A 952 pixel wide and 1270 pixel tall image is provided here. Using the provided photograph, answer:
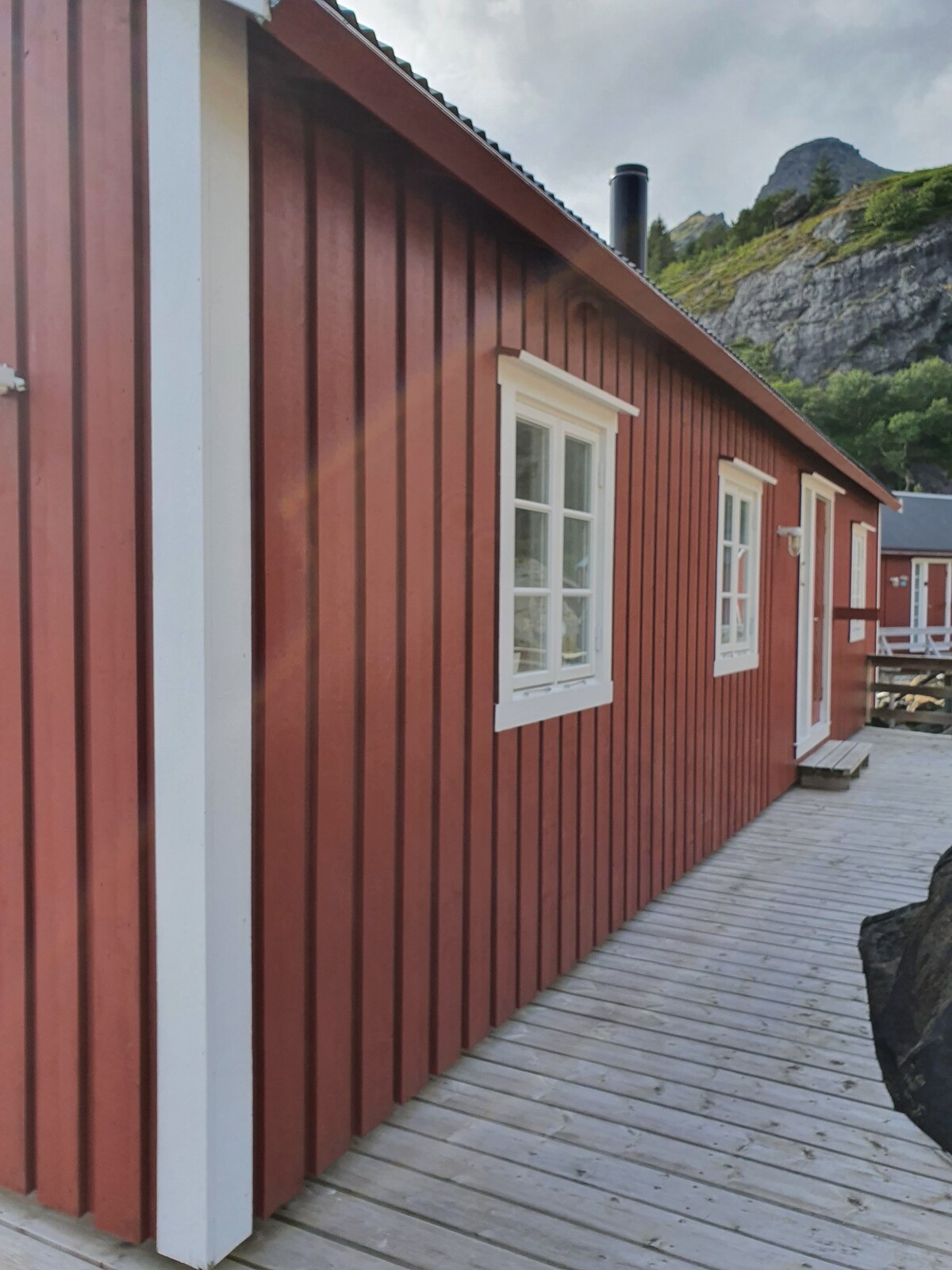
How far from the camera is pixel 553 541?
330 centimetres

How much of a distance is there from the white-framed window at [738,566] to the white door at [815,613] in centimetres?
146


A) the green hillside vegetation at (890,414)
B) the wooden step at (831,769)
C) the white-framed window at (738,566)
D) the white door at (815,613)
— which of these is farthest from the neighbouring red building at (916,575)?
the white-framed window at (738,566)

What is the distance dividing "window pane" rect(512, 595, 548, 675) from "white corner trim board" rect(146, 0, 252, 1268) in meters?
1.45

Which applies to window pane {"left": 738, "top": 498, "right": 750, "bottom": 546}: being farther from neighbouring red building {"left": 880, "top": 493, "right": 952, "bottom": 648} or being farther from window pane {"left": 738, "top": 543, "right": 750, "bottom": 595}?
neighbouring red building {"left": 880, "top": 493, "right": 952, "bottom": 648}

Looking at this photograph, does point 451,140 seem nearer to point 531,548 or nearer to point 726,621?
point 531,548

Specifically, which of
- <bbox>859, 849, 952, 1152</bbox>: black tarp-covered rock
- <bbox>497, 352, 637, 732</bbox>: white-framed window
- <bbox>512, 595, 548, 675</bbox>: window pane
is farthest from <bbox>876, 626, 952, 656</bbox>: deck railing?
<bbox>512, 595, 548, 675</bbox>: window pane

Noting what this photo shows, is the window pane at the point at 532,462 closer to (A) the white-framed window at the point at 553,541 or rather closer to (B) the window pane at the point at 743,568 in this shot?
(A) the white-framed window at the point at 553,541

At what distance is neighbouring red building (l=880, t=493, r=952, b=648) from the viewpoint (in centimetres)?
2047

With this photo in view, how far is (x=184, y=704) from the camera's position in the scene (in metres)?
1.80

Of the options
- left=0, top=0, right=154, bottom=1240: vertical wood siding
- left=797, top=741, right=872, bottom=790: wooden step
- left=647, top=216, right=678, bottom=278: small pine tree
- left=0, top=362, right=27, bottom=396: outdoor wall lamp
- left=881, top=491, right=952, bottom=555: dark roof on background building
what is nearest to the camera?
left=0, top=0, right=154, bottom=1240: vertical wood siding

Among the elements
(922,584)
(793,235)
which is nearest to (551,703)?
(922,584)

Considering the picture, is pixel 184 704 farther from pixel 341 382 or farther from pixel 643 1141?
pixel 643 1141

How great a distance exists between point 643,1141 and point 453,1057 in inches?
25.6

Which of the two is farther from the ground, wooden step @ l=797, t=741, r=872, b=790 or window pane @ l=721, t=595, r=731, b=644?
window pane @ l=721, t=595, r=731, b=644
